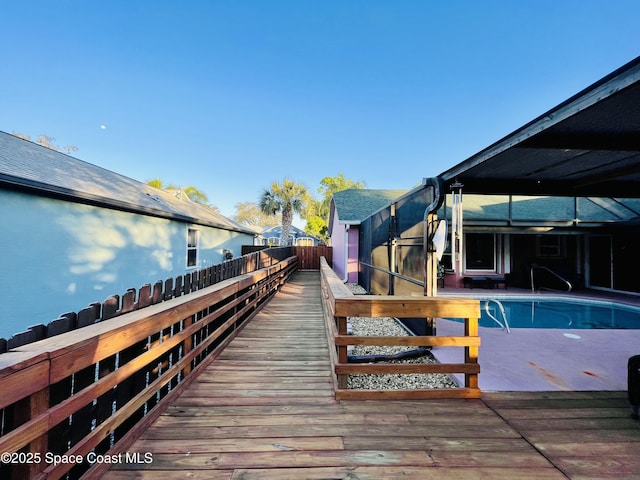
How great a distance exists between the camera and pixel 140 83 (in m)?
12.9

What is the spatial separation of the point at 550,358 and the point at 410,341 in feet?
8.04

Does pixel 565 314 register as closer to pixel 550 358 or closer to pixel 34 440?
pixel 550 358

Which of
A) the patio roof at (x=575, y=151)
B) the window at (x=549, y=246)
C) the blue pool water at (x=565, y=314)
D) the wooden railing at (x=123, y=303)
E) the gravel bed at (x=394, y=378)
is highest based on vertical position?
the patio roof at (x=575, y=151)

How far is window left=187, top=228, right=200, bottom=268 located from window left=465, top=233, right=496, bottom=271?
33.3 ft

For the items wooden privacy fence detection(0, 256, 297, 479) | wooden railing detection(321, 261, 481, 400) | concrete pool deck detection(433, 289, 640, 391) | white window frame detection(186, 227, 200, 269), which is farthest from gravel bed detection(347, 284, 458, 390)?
white window frame detection(186, 227, 200, 269)

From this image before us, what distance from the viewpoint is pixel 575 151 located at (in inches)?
114

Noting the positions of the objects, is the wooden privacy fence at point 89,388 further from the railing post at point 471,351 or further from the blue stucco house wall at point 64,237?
the blue stucco house wall at point 64,237

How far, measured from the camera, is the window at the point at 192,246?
8.98 m

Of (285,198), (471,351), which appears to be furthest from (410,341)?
(285,198)

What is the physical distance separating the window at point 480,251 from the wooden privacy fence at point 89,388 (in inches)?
408

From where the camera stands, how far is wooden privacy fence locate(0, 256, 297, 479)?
113cm

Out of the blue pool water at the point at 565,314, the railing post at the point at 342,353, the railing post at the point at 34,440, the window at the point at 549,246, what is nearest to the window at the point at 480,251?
the window at the point at 549,246

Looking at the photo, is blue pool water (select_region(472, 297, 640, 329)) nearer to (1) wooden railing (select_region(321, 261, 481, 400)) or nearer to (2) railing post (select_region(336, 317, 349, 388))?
(1) wooden railing (select_region(321, 261, 481, 400))

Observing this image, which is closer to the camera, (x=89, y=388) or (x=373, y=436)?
(x=89, y=388)
